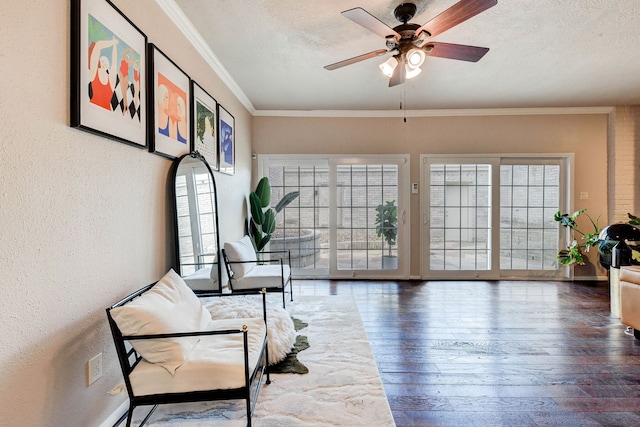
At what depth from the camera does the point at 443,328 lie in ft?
10.3

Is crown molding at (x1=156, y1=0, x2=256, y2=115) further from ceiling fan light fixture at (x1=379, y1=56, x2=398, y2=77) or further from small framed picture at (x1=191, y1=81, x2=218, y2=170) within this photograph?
ceiling fan light fixture at (x1=379, y1=56, x2=398, y2=77)

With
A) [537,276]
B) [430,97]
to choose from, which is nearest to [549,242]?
[537,276]

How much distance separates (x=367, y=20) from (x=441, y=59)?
158cm

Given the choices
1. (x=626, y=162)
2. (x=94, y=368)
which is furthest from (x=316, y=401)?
(x=626, y=162)

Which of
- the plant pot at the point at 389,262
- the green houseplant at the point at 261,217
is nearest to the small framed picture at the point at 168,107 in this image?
the green houseplant at the point at 261,217

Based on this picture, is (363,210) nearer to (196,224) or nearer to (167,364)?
(196,224)

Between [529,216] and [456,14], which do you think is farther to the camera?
[529,216]

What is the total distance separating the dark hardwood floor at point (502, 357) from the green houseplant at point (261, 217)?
103cm

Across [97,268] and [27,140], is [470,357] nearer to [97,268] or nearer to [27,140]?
[97,268]

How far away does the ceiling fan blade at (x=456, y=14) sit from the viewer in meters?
1.84

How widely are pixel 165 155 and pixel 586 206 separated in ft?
19.5

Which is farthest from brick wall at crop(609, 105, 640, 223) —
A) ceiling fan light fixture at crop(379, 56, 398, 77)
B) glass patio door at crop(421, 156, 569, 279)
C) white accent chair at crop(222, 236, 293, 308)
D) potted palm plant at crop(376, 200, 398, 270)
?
white accent chair at crop(222, 236, 293, 308)

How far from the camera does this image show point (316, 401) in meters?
1.94

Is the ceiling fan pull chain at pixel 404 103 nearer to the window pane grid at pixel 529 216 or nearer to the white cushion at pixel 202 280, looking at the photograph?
the window pane grid at pixel 529 216
